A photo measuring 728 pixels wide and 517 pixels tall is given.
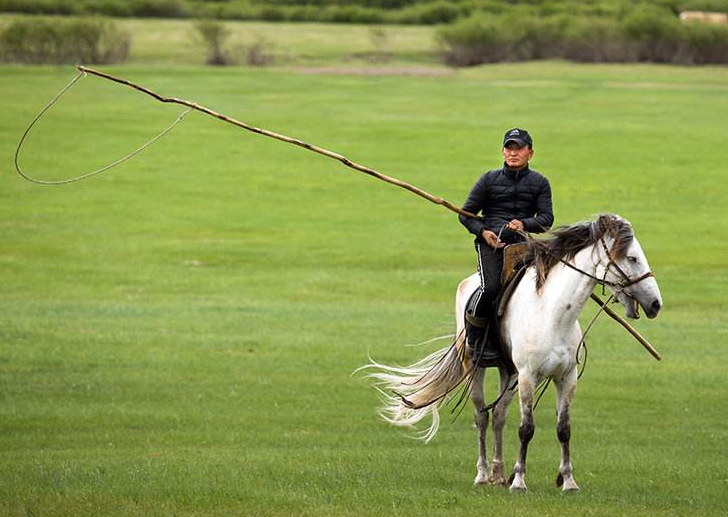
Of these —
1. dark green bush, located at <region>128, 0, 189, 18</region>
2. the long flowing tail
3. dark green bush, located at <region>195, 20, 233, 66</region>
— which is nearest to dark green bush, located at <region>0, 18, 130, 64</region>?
dark green bush, located at <region>195, 20, 233, 66</region>

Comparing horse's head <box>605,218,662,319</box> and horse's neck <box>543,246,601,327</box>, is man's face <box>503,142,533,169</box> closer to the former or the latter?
horse's neck <box>543,246,601,327</box>

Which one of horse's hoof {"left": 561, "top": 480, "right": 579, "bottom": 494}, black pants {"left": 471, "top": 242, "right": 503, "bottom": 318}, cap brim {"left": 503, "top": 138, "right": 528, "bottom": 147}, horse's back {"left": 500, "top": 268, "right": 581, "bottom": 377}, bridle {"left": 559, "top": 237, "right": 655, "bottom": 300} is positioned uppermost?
cap brim {"left": 503, "top": 138, "right": 528, "bottom": 147}

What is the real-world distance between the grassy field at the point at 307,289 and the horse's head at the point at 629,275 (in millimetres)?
1504

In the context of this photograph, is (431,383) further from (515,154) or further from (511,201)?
(515,154)

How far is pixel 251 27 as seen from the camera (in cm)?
7925

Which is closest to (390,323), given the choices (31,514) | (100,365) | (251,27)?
(100,365)

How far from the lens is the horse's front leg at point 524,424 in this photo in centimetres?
1055

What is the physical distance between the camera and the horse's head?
10000 mm

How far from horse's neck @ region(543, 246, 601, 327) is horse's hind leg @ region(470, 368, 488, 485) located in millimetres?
1521

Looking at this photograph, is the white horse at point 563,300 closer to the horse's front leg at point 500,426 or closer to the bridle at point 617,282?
the bridle at point 617,282

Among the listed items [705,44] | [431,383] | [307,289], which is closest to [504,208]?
[431,383]

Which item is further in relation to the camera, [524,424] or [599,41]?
[599,41]

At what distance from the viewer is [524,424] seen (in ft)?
35.2

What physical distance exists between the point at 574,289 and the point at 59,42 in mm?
55479
